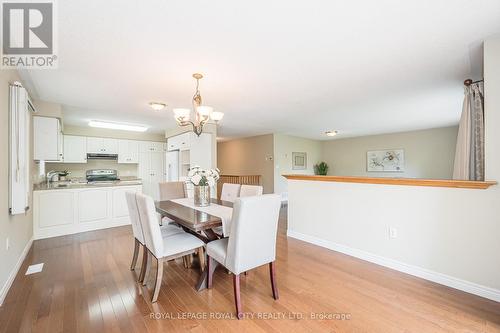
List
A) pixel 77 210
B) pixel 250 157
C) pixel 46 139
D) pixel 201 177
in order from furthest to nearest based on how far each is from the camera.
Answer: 1. pixel 250 157
2. pixel 77 210
3. pixel 46 139
4. pixel 201 177

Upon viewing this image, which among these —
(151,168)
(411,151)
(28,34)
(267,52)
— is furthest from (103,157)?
(411,151)

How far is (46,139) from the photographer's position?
3.59 m

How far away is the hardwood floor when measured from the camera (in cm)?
161

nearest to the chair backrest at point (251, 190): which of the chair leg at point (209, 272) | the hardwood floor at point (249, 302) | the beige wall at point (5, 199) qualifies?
the hardwood floor at point (249, 302)

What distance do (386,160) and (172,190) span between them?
279 inches

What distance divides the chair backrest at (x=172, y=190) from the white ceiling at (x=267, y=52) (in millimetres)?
1406

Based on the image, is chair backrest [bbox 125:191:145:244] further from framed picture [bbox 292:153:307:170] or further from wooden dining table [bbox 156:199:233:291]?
framed picture [bbox 292:153:307:170]

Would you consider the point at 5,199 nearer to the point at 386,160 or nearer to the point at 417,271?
the point at 417,271

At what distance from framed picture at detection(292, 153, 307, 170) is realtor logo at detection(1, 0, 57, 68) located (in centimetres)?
660

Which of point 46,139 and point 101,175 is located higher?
point 46,139

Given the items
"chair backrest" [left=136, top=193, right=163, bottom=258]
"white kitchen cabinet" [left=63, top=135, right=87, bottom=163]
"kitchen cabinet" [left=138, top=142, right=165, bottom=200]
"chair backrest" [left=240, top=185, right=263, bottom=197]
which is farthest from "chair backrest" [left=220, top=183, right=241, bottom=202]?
"white kitchen cabinet" [left=63, top=135, right=87, bottom=163]

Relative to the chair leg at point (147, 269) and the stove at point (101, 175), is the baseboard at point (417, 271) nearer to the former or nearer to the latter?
the chair leg at point (147, 269)

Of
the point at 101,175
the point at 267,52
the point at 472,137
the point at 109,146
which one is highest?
the point at 267,52

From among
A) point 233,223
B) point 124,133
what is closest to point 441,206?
point 233,223
